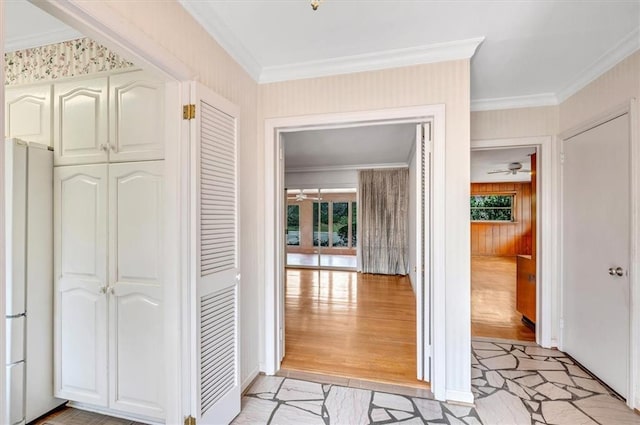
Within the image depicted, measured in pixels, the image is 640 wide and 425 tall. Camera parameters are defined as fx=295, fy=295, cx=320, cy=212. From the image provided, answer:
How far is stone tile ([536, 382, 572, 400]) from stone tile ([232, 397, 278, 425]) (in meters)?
2.08

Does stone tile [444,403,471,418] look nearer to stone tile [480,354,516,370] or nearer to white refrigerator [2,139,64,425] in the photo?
stone tile [480,354,516,370]

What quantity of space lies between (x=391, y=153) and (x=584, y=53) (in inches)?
141

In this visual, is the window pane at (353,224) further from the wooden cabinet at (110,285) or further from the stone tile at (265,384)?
the wooden cabinet at (110,285)

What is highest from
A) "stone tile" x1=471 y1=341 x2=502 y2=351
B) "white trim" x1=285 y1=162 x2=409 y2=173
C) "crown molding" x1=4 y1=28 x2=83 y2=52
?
"crown molding" x1=4 y1=28 x2=83 y2=52

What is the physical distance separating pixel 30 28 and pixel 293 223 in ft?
21.6

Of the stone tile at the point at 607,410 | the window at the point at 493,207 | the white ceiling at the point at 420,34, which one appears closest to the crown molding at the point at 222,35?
the white ceiling at the point at 420,34

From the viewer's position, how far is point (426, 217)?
2.33 meters

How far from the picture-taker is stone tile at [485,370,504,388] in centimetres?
241

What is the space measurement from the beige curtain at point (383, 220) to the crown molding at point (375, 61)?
4715 millimetres

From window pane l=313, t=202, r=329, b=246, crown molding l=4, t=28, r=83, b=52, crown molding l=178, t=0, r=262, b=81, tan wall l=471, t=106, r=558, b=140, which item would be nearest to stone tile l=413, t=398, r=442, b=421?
tan wall l=471, t=106, r=558, b=140

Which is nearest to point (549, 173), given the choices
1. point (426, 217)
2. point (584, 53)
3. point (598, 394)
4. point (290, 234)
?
point (584, 53)

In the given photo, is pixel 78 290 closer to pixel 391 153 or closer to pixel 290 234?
pixel 391 153

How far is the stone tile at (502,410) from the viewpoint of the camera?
6.50ft

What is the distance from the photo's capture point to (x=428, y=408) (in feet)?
6.89
